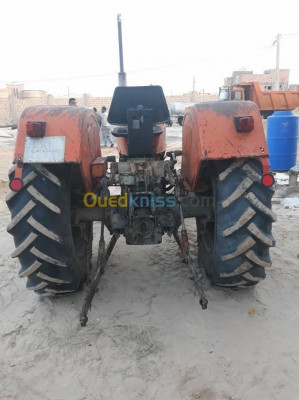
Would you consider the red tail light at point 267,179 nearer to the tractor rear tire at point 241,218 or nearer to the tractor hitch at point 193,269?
the tractor rear tire at point 241,218

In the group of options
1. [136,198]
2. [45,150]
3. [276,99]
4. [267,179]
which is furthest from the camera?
[276,99]

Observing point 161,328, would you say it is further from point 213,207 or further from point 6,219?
point 6,219

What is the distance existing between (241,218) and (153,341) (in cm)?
112

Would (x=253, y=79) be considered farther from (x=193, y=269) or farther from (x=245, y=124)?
(x=193, y=269)

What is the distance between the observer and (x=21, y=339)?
2.77 m

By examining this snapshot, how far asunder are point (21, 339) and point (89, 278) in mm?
772

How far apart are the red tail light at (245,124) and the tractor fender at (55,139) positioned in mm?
1180

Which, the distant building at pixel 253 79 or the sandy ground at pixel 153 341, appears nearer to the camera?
the sandy ground at pixel 153 341

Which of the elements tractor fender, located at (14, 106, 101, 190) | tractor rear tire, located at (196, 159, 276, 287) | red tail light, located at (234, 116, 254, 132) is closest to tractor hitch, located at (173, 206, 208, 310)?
tractor rear tire, located at (196, 159, 276, 287)

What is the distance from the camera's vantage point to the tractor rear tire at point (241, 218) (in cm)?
274

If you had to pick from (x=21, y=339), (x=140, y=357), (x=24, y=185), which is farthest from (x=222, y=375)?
(x=24, y=185)

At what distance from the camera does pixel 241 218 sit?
2.73m

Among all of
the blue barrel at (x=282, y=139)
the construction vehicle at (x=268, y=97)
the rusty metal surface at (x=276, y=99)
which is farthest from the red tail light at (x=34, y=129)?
the rusty metal surface at (x=276, y=99)

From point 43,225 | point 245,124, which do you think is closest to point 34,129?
point 43,225
